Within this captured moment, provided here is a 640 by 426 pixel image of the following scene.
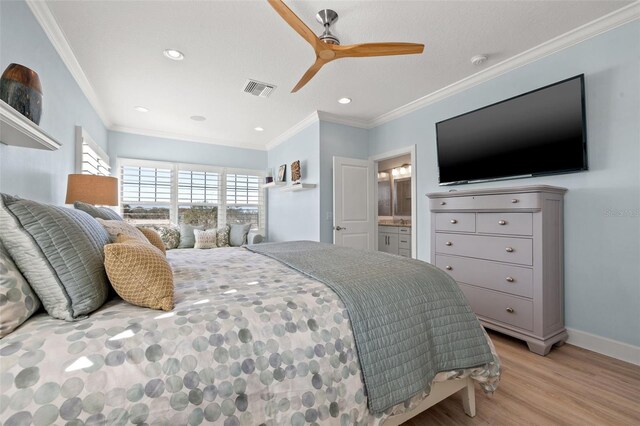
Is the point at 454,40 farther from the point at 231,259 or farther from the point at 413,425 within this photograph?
the point at 413,425

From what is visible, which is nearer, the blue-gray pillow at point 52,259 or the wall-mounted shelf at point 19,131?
the blue-gray pillow at point 52,259

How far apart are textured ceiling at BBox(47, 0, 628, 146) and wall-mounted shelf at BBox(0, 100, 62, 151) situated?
1.17 metres

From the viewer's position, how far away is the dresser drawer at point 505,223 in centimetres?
224

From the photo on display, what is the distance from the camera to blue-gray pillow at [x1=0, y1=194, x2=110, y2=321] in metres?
0.91

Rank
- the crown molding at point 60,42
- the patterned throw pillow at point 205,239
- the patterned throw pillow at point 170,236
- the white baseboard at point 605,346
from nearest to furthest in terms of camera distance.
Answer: the crown molding at point 60,42 → the white baseboard at point 605,346 → the patterned throw pillow at point 170,236 → the patterned throw pillow at point 205,239

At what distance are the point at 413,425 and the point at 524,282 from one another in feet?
5.03

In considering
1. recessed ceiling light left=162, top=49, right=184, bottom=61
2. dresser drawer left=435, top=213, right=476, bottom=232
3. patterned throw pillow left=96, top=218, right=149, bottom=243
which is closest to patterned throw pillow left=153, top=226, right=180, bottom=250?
recessed ceiling light left=162, top=49, right=184, bottom=61

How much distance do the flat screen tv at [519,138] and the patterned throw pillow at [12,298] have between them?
3407 millimetres

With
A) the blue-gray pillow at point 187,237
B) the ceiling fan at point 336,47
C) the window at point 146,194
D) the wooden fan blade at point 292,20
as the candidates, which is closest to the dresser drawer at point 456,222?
the ceiling fan at point 336,47

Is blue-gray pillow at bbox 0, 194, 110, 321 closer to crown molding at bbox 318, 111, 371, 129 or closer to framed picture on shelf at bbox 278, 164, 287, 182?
crown molding at bbox 318, 111, 371, 129

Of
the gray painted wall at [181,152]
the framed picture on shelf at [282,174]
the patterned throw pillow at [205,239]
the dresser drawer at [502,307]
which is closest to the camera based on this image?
the dresser drawer at [502,307]

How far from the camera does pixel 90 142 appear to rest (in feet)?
10.6

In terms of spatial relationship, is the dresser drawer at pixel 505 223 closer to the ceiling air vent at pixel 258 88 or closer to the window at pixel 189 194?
the ceiling air vent at pixel 258 88

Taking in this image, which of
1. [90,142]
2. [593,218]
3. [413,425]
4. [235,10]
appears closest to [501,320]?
[593,218]
